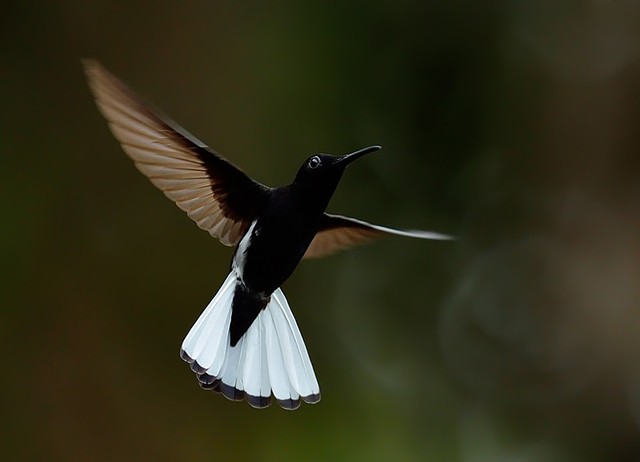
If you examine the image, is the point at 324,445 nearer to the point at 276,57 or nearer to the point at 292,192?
the point at 276,57

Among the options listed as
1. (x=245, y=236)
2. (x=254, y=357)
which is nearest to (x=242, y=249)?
(x=245, y=236)

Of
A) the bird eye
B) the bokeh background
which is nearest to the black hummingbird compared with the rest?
the bird eye

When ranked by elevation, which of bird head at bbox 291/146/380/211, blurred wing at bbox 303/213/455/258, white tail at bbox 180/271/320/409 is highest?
bird head at bbox 291/146/380/211

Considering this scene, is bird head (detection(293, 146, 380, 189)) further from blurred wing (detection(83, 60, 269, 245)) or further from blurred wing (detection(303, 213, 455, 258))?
blurred wing (detection(303, 213, 455, 258))

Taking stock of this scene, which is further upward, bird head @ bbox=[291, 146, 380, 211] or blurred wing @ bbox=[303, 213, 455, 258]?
bird head @ bbox=[291, 146, 380, 211]

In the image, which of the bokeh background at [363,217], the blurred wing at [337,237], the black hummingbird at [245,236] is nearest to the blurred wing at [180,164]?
the black hummingbird at [245,236]

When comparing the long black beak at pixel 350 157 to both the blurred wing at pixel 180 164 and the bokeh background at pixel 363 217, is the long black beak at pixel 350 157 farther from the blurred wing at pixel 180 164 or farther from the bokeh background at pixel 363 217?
the bokeh background at pixel 363 217

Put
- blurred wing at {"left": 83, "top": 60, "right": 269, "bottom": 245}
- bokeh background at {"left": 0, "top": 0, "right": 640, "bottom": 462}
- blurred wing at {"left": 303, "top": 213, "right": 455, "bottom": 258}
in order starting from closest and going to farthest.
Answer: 1. blurred wing at {"left": 83, "top": 60, "right": 269, "bottom": 245}
2. blurred wing at {"left": 303, "top": 213, "right": 455, "bottom": 258}
3. bokeh background at {"left": 0, "top": 0, "right": 640, "bottom": 462}

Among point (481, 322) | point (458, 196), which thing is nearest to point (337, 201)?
point (458, 196)
